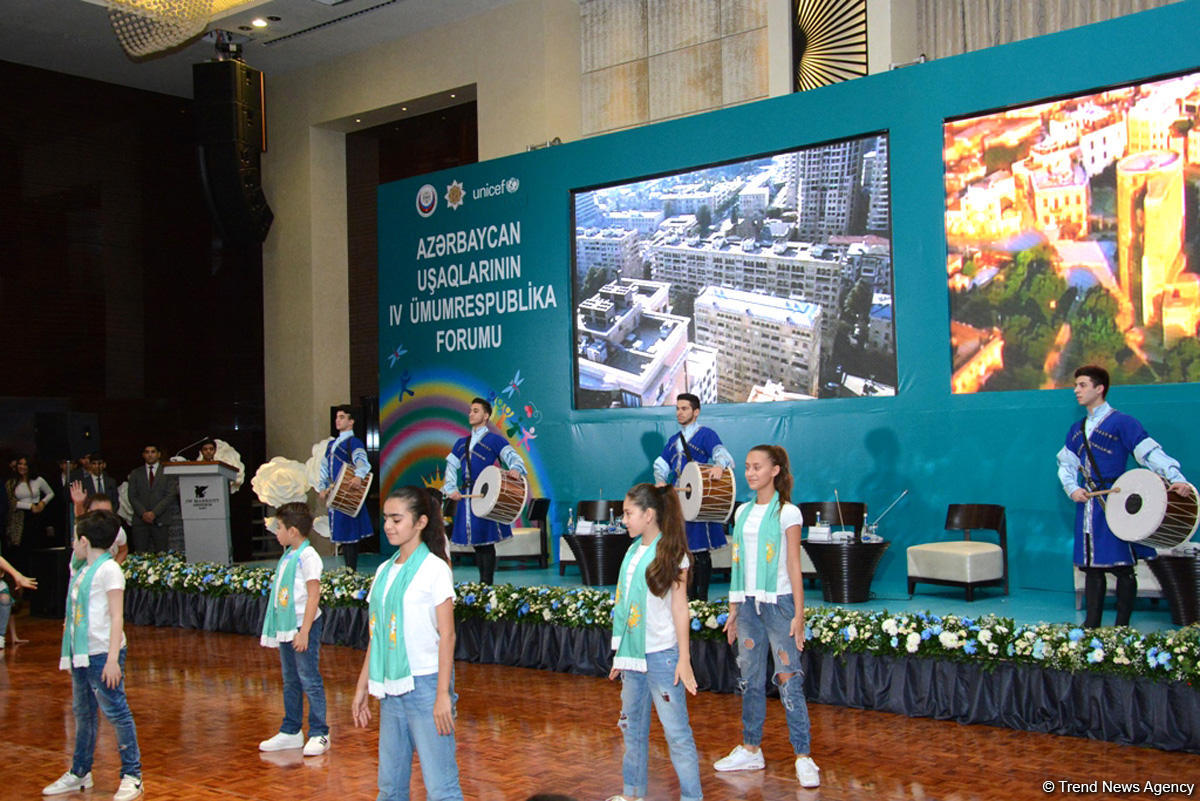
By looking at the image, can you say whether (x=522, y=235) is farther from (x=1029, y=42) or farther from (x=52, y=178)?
(x=52, y=178)

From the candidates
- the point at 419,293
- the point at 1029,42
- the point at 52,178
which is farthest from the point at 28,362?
the point at 1029,42

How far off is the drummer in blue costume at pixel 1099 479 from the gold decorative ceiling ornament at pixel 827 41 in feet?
16.1

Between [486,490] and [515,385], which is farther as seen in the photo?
[515,385]

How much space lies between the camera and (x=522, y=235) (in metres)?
11.6

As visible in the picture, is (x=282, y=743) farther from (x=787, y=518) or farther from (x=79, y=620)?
(x=787, y=518)

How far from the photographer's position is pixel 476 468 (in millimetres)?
8484

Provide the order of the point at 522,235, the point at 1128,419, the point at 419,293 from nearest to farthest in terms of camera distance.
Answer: the point at 1128,419, the point at 522,235, the point at 419,293

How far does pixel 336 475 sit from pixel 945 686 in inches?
208

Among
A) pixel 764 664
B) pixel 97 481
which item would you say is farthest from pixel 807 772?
pixel 97 481

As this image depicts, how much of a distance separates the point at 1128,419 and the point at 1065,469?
42 cm

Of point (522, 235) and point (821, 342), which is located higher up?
point (522, 235)

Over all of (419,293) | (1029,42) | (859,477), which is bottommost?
(859,477)

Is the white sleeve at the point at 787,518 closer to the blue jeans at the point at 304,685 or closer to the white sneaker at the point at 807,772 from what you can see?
the white sneaker at the point at 807,772

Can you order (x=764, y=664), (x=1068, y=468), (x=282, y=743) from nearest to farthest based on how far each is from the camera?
1. (x=764, y=664)
2. (x=282, y=743)
3. (x=1068, y=468)
